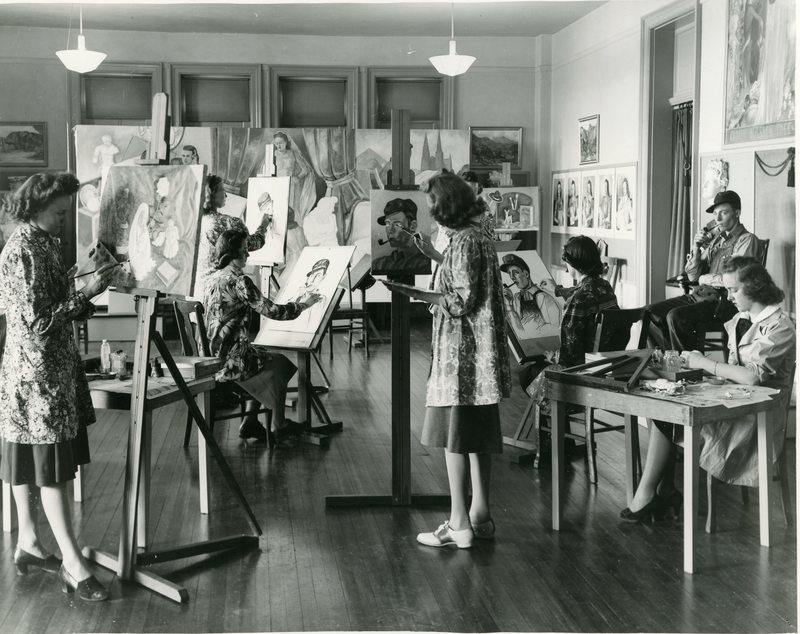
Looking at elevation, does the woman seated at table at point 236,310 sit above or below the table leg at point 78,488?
above

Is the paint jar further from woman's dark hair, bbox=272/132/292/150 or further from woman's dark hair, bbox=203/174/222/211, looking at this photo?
woman's dark hair, bbox=272/132/292/150

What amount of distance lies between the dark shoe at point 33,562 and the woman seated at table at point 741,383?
262cm

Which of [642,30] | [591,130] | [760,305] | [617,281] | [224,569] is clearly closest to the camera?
[224,569]

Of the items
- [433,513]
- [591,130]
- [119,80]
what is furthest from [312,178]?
[433,513]

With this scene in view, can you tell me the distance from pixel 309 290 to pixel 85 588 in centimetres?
314

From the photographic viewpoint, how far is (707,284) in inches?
255

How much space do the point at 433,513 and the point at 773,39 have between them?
13.1ft

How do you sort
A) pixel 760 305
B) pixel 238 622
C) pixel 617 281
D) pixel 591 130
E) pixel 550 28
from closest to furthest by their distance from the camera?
pixel 238 622
pixel 760 305
pixel 617 281
pixel 591 130
pixel 550 28

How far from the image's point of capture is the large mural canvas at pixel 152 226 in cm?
362

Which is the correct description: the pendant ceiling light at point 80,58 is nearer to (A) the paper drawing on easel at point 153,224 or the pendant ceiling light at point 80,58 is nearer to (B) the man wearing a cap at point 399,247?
(B) the man wearing a cap at point 399,247

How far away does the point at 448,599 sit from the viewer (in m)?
3.45

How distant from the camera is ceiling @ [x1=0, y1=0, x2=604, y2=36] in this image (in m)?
10.1

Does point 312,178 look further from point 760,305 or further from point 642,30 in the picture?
point 760,305

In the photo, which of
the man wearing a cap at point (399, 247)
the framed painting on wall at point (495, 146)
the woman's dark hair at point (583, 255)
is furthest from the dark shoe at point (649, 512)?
the framed painting on wall at point (495, 146)
